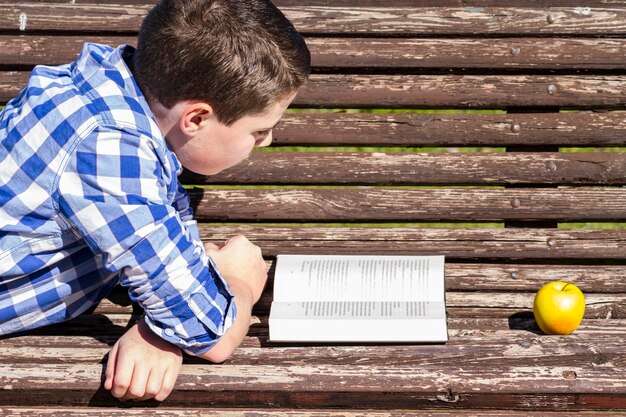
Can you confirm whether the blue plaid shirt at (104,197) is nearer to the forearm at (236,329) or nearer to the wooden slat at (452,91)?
the forearm at (236,329)

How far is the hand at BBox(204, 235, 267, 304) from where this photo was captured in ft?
8.54

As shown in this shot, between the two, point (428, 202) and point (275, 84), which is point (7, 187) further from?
point (428, 202)

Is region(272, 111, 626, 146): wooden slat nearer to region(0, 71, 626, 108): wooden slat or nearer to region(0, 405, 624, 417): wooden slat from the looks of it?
region(0, 71, 626, 108): wooden slat

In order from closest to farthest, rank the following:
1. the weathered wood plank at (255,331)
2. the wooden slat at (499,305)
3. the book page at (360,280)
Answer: the weathered wood plank at (255,331) < the book page at (360,280) < the wooden slat at (499,305)

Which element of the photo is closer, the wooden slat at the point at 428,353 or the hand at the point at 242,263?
the wooden slat at the point at 428,353

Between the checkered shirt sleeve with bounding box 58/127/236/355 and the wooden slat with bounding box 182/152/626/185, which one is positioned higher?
the wooden slat with bounding box 182/152/626/185

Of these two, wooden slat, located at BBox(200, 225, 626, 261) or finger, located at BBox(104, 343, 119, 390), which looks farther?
wooden slat, located at BBox(200, 225, 626, 261)

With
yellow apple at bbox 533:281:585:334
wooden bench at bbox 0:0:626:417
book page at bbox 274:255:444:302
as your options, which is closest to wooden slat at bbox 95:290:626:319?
wooden bench at bbox 0:0:626:417

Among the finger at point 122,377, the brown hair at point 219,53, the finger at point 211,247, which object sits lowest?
the finger at point 122,377

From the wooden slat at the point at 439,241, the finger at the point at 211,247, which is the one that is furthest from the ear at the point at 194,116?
the wooden slat at the point at 439,241

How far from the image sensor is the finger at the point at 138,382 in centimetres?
206

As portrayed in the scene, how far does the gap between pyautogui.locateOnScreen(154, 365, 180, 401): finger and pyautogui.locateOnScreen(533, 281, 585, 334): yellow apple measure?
3.17ft

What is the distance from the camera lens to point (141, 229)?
203 centimetres

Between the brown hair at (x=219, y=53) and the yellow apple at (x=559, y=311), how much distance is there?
0.89 m
